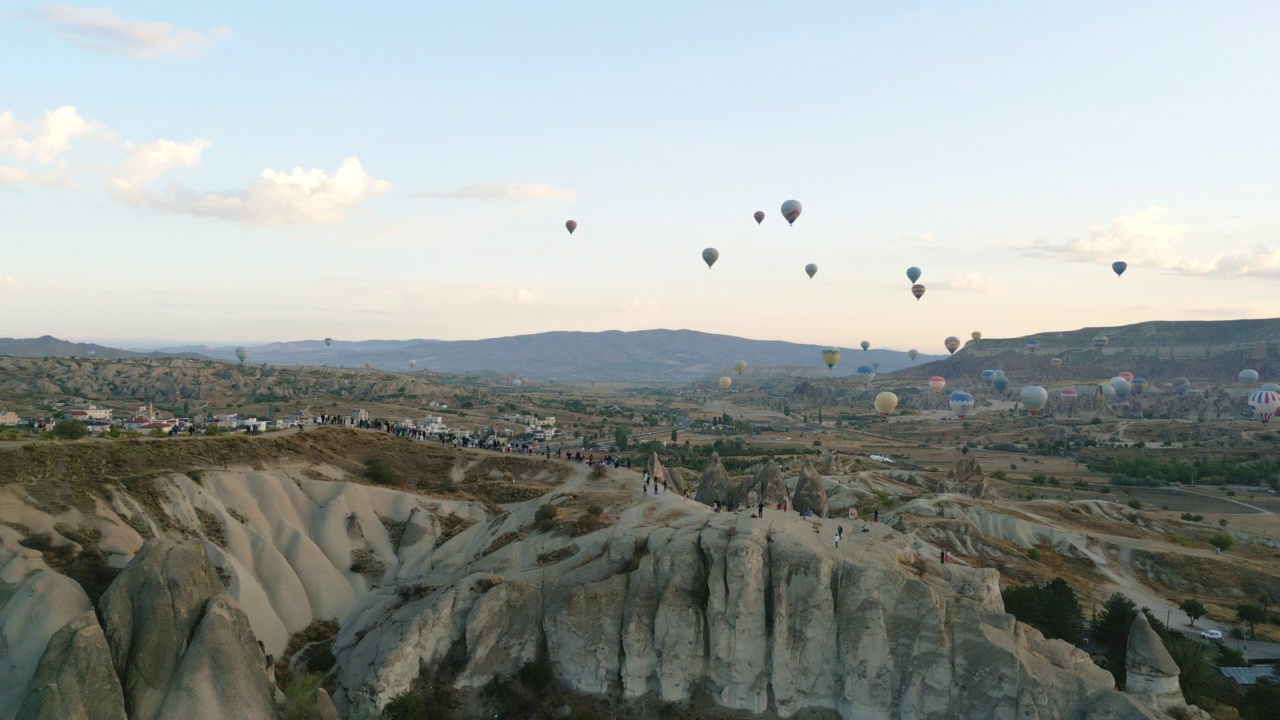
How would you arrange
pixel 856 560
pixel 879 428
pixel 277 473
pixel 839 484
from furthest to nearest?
pixel 879 428 < pixel 839 484 < pixel 277 473 < pixel 856 560

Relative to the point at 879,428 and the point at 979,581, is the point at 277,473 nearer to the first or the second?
the point at 979,581

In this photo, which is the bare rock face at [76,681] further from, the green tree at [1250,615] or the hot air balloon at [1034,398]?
the hot air balloon at [1034,398]

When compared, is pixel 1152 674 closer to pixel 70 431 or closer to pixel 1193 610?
pixel 1193 610

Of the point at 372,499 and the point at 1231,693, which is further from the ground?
the point at 372,499

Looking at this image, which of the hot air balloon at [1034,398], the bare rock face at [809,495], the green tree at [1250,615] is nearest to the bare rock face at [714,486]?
the bare rock face at [809,495]

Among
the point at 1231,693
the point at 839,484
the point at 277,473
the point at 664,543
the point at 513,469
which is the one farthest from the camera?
the point at 839,484

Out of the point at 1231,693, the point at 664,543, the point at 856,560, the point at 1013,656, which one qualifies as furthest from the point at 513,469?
the point at 1231,693
